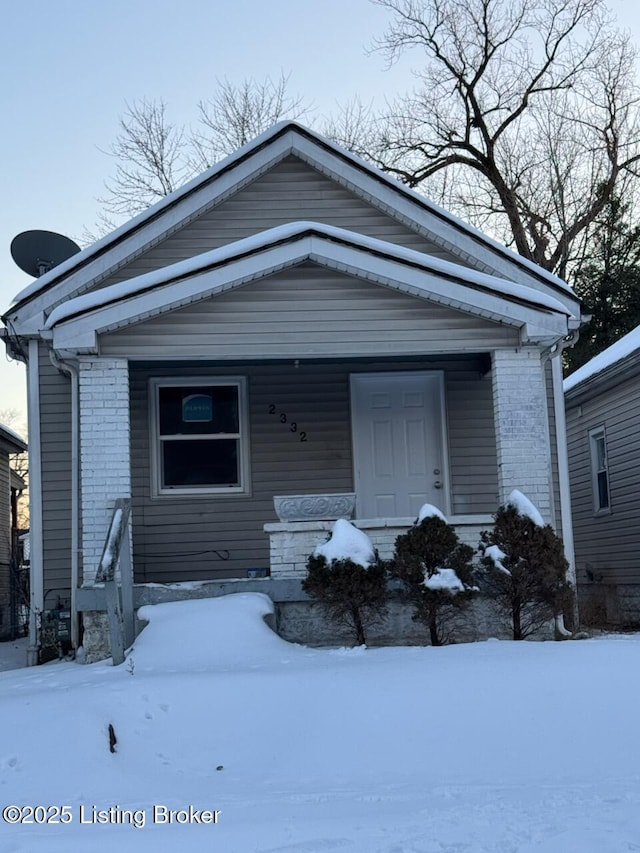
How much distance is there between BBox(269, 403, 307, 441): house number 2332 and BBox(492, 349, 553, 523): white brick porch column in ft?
9.55

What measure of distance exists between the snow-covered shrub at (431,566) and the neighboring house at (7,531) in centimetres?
1294

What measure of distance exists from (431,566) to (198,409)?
4.32 m

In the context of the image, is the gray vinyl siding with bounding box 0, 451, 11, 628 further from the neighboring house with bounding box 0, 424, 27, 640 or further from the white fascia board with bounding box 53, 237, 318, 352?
the white fascia board with bounding box 53, 237, 318, 352

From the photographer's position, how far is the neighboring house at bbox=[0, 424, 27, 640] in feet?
68.4

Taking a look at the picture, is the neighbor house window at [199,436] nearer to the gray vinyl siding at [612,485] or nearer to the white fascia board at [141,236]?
the white fascia board at [141,236]

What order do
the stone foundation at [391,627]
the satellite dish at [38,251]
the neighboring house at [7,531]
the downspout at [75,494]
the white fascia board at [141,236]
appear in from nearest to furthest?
the stone foundation at [391,627], the downspout at [75,494], the white fascia board at [141,236], the satellite dish at [38,251], the neighboring house at [7,531]

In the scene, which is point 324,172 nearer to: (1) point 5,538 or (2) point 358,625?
(2) point 358,625

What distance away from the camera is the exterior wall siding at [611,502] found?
15.9 meters

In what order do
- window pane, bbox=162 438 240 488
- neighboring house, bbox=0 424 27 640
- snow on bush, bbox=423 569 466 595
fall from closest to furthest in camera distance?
snow on bush, bbox=423 569 466 595 < window pane, bbox=162 438 240 488 < neighboring house, bbox=0 424 27 640

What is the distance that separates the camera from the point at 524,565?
8.46m

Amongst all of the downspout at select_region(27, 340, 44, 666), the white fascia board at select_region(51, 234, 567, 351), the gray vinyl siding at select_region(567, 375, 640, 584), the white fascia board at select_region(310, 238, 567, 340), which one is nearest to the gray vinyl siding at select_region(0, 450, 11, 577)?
the downspout at select_region(27, 340, 44, 666)

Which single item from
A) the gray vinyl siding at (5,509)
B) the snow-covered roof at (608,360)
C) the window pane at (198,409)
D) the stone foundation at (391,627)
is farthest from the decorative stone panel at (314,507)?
the gray vinyl siding at (5,509)

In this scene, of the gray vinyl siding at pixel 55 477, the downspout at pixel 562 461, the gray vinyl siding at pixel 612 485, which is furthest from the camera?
the gray vinyl siding at pixel 612 485

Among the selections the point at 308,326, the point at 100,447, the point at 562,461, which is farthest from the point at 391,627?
the point at 562,461
